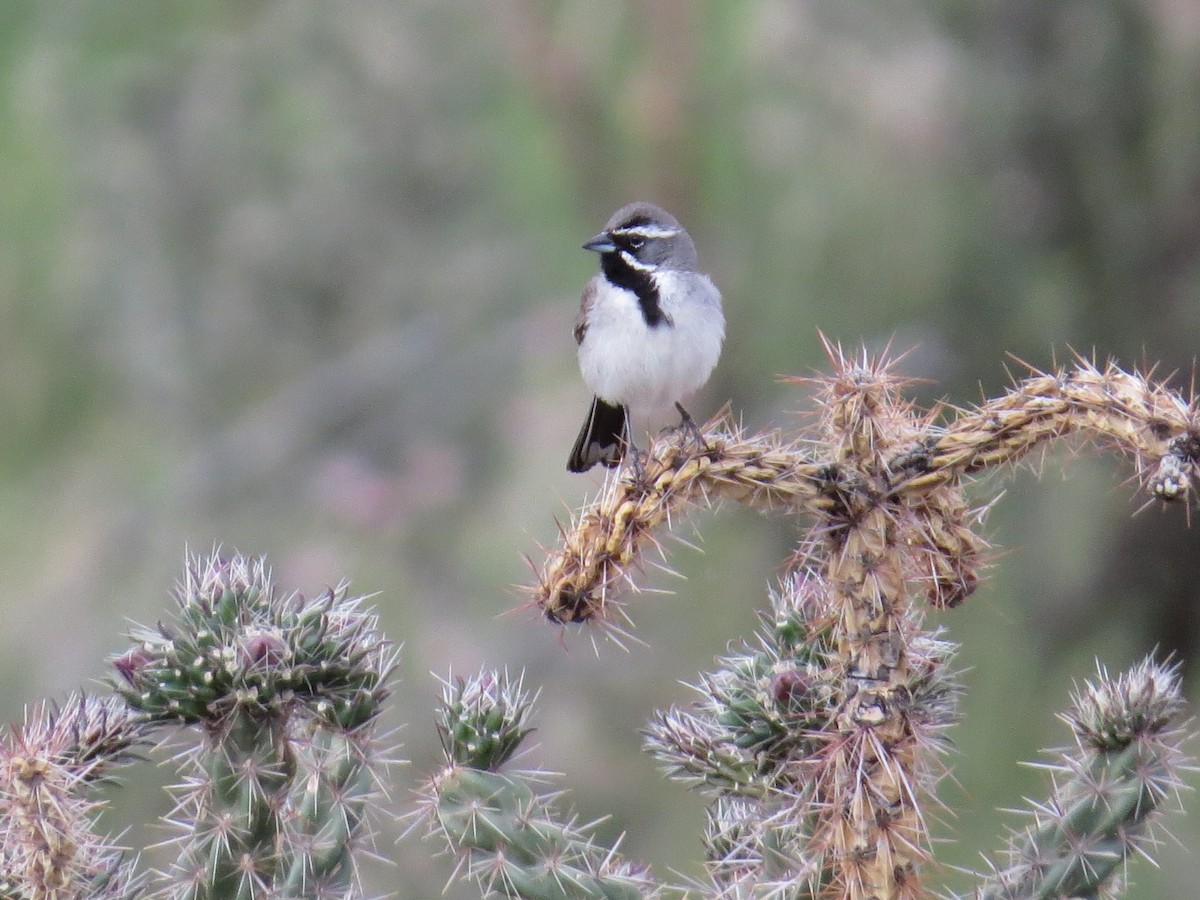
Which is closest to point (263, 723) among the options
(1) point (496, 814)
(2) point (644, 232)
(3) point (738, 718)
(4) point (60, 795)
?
(4) point (60, 795)

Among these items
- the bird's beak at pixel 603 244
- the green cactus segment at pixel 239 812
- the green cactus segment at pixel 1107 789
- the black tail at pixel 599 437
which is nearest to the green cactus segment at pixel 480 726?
Result: the green cactus segment at pixel 239 812

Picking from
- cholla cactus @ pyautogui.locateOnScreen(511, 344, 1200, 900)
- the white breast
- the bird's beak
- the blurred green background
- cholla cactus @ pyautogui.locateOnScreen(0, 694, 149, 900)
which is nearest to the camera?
cholla cactus @ pyautogui.locateOnScreen(511, 344, 1200, 900)

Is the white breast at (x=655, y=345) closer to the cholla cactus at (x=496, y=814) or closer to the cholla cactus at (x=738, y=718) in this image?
the cholla cactus at (x=738, y=718)

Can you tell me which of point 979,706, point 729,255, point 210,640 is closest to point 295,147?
point 729,255

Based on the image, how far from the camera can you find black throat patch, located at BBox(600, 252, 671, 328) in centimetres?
523

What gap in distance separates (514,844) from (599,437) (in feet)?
8.86

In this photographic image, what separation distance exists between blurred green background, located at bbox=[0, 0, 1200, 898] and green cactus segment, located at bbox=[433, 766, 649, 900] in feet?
10.4

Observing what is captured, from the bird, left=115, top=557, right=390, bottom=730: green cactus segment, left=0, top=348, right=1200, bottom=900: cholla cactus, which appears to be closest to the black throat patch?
the bird

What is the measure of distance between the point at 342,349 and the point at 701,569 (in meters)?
3.42

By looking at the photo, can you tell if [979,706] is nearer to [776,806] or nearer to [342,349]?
[776,806]

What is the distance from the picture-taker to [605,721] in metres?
8.67

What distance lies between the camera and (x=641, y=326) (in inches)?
206

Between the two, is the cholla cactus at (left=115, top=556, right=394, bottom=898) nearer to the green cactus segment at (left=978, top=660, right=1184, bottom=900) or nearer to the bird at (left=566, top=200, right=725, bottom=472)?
the green cactus segment at (left=978, top=660, right=1184, bottom=900)

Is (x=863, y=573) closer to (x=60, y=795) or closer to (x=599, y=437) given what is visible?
(x=60, y=795)
